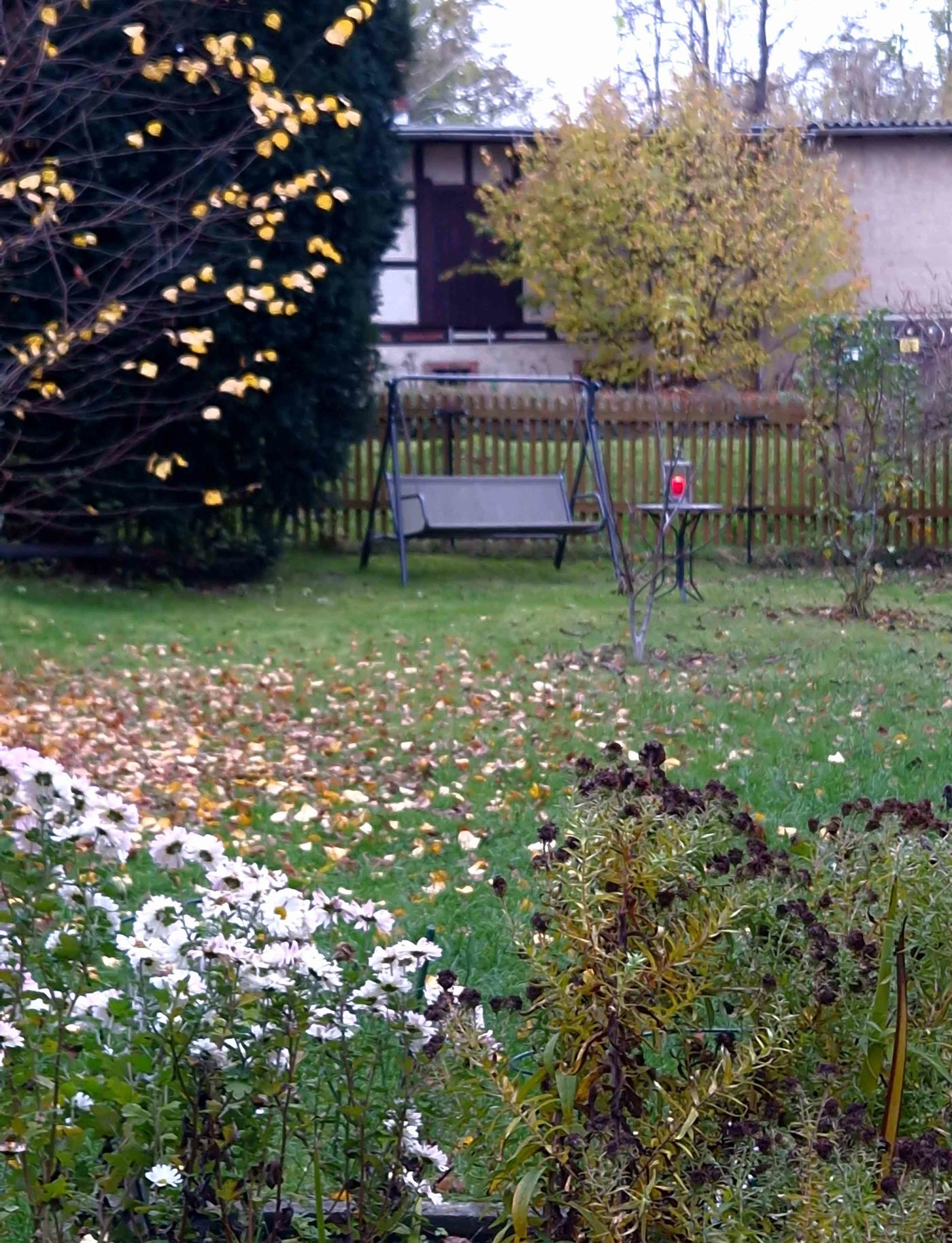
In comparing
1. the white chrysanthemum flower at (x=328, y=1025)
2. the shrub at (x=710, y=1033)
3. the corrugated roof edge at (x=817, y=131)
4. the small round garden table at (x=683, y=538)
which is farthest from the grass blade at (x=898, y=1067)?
the corrugated roof edge at (x=817, y=131)

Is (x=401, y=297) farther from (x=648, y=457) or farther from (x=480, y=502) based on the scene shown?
(x=480, y=502)

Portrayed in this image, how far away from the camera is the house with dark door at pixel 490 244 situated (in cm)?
2491

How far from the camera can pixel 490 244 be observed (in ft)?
82.2

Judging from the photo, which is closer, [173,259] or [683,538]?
[173,259]

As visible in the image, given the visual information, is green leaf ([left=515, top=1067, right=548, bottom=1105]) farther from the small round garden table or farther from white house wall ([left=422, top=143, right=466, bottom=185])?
white house wall ([left=422, top=143, right=466, bottom=185])

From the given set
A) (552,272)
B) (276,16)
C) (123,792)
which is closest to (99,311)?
(276,16)

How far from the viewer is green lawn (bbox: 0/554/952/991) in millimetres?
5199

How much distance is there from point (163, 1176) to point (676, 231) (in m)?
21.2

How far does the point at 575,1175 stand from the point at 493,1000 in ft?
0.86

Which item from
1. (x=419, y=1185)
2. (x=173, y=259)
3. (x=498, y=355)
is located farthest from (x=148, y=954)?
(x=498, y=355)

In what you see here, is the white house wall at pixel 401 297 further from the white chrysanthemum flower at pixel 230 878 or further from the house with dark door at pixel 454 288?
the white chrysanthemum flower at pixel 230 878

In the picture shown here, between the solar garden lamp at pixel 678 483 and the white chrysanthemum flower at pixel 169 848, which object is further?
the solar garden lamp at pixel 678 483

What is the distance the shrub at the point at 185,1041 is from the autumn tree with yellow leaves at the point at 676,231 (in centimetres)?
1932

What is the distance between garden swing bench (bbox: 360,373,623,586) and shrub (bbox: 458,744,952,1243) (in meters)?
9.64
